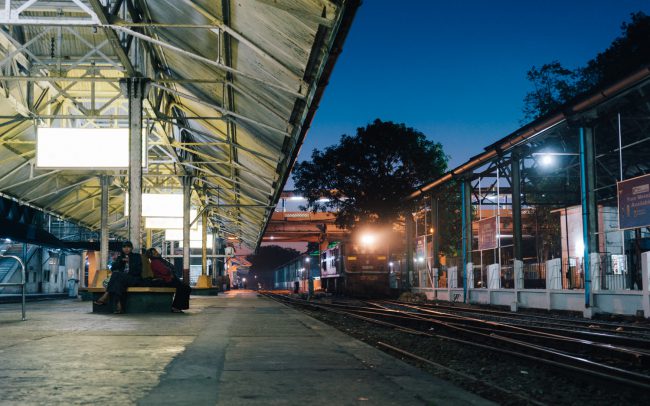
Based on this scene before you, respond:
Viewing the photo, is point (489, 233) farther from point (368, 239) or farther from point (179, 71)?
point (368, 239)

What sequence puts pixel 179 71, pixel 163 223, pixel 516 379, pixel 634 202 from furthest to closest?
pixel 163 223 < pixel 179 71 < pixel 634 202 < pixel 516 379

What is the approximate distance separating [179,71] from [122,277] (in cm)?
753

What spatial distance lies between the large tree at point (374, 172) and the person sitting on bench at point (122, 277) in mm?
31025

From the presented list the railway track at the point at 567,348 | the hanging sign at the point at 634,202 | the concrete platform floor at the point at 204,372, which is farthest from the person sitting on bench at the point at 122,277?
the hanging sign at the point at 634,202

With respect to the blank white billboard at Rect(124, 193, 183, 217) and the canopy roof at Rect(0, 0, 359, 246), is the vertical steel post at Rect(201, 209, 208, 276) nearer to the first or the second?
the canopy roof at Rect(0, 0, 359, 246)

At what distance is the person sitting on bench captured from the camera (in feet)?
42.4

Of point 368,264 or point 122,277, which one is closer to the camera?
point 122,277

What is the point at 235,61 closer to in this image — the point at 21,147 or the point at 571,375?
the point at 571,375

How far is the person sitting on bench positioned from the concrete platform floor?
4.79 meters

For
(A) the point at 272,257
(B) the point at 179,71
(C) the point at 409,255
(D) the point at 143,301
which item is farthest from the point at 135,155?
(A) the point at 272,257

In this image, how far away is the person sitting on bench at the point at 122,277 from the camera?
12922 millimetres

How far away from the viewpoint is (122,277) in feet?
43.3

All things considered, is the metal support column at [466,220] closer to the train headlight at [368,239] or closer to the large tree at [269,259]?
the train headlight at [368,239]

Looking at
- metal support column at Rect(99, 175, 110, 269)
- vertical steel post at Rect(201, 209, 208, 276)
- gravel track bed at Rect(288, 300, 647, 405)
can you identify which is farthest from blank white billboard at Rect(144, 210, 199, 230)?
gravel track bed at Rect(288, 300, 647, 405)
